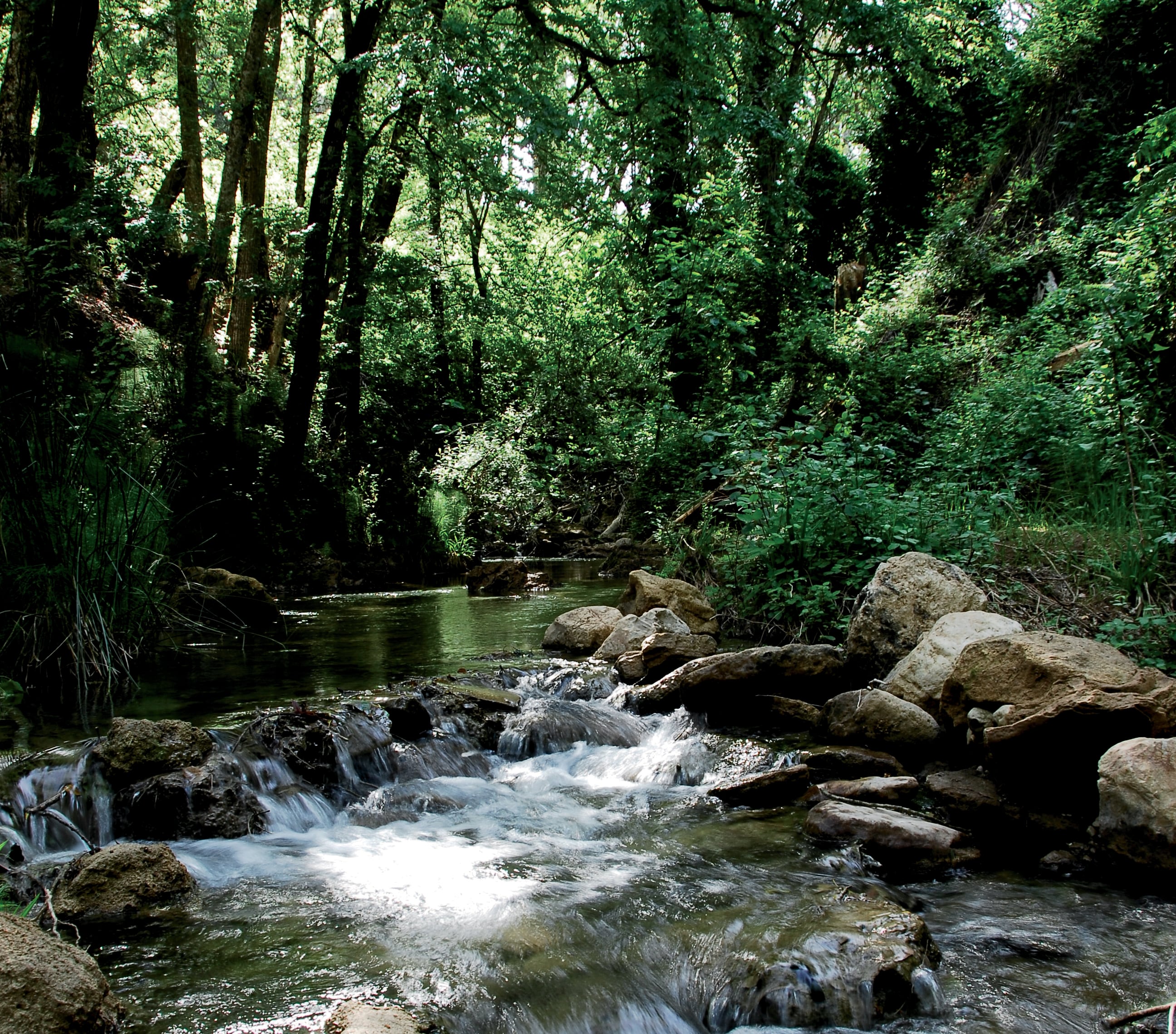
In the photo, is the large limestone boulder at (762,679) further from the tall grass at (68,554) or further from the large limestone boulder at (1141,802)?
the tall grass at (68,554)

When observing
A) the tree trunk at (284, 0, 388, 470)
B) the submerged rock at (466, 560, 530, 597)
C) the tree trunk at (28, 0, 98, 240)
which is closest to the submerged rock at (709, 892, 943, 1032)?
the submerged rock at (466, 560, 530, 597)

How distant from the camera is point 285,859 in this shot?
3.75 meters

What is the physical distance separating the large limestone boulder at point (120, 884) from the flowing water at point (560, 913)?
13cm

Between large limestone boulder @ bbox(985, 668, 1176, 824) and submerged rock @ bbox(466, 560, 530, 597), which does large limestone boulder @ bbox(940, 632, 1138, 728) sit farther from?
submerged rock @ bbox(466, 560, 530, 597)

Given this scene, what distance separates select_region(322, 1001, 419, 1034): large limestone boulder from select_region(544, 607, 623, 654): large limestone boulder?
5.15 m

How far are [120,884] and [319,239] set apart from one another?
1027 centimetres

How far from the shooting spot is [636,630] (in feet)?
23.9

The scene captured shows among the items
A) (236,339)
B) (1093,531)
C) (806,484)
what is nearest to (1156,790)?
(1093,531)

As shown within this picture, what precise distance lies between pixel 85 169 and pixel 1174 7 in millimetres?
15757

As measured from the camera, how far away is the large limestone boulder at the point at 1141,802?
3162 millimetres

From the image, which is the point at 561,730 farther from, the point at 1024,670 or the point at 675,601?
the point at 1024,670

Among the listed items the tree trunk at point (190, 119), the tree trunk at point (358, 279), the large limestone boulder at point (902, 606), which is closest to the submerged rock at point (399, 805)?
the large limestone boulder at point (902, 606)

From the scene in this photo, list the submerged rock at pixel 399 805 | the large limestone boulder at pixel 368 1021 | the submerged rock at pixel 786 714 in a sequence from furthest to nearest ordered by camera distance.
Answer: the submerged rock at pixel 786 714 < the submerged rock at pixel 399 805 < the large limestone boulder at pixel 368 1021

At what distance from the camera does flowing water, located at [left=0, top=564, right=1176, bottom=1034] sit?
2.63m
